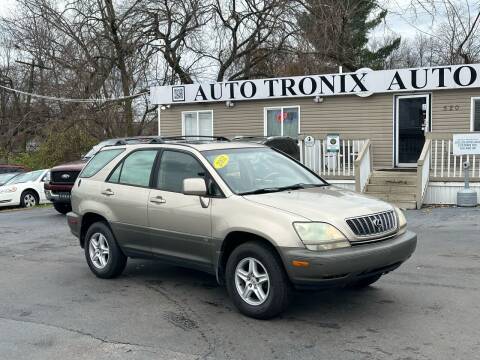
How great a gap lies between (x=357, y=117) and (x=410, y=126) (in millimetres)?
1458

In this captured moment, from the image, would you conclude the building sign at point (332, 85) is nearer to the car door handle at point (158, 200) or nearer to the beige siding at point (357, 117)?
the beige siding at point (357, 117)

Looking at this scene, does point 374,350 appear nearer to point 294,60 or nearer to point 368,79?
point 368,79

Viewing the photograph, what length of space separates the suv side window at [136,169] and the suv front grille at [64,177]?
6.11 metres

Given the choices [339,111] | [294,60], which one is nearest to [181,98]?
[339,111]

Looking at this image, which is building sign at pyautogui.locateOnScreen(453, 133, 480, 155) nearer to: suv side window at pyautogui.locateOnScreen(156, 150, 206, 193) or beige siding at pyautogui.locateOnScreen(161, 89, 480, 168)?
beige siding at pyautogui.locateOnScreen(161, 89, 480, 168)

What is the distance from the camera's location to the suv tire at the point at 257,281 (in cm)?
493

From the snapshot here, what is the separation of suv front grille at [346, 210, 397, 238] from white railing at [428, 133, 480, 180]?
838cm

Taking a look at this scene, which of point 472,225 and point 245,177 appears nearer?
point 245,177

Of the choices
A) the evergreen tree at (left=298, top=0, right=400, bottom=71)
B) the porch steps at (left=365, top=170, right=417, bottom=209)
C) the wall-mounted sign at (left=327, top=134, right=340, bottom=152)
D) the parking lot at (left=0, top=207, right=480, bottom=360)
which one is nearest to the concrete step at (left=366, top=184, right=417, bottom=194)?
the porch steps at (left=365, top=170, right=417, bottom=209)

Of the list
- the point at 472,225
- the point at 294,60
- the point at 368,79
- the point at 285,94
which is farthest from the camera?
the point at 294,60

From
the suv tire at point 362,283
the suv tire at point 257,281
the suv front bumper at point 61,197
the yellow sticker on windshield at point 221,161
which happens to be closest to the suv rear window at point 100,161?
the yellow sticker on windshield at point 221,161

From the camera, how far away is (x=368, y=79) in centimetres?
1508

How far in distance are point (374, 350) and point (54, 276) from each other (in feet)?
14.6

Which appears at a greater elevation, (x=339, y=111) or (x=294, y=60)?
(x=294, y=60)
